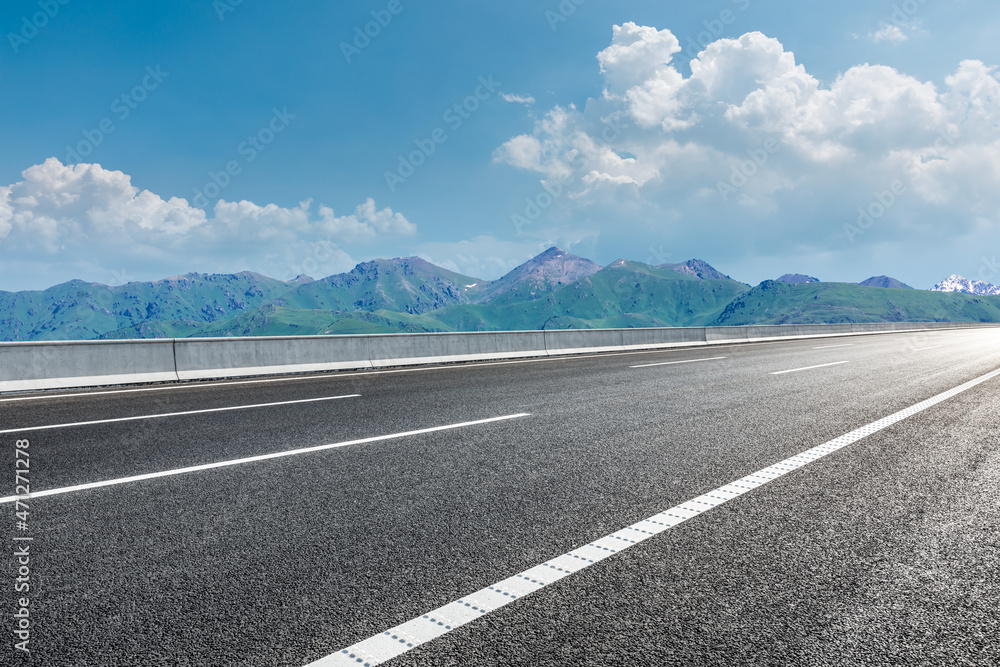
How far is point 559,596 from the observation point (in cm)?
239

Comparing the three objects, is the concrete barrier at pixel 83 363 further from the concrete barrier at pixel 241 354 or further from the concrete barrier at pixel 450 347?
the concrete barrier at pixel 450 347

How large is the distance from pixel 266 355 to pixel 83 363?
3312 millimetres

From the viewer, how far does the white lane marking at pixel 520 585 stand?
201 cm

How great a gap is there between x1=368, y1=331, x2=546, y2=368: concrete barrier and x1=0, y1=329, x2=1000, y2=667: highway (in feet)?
26.2

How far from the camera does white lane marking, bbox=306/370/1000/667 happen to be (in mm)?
2010

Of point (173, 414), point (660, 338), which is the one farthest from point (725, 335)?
point (173, 414)

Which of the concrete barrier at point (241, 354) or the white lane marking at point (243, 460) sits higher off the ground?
the concrete barrier at point (241, 354)

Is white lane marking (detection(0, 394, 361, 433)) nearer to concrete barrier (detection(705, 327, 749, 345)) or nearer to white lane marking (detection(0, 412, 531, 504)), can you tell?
white lane marking (detection(0, 412, 531, 504))

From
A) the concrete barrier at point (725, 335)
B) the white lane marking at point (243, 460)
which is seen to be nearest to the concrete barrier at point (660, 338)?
the concrete barrier at point (725, 335)

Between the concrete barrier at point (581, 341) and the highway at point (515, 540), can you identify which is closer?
the highway at point (515, 540)

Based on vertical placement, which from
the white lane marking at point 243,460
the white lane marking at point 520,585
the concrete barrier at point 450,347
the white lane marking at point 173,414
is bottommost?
the white lane marking at point 520,585

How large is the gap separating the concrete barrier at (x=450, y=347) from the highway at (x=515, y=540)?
799 centimetres

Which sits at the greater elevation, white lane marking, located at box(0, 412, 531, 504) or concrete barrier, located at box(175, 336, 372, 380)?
concrete barrier, located at box(175, 336, 372, 380)

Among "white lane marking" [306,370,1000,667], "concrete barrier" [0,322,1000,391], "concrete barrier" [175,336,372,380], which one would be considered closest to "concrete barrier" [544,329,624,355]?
"concrete barrier" [0,322,1000,391]
